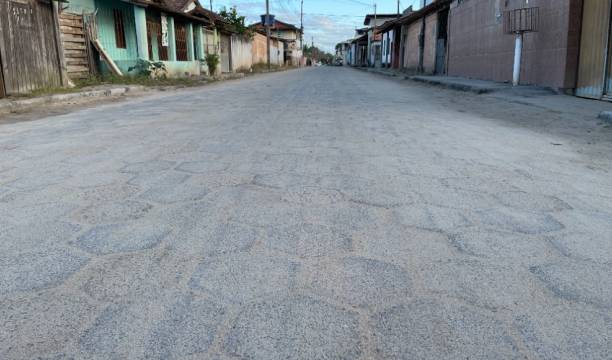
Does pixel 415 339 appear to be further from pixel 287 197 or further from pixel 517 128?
pixel 517 128

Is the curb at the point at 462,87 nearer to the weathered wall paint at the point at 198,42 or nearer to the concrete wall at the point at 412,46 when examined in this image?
the concrete wall at the point at 412,46

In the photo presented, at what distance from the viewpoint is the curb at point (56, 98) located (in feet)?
26.1

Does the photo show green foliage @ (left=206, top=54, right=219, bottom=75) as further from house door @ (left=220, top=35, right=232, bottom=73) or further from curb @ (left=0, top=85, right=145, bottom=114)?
curb @ (left=0, top=85, right=145, bottom=114)

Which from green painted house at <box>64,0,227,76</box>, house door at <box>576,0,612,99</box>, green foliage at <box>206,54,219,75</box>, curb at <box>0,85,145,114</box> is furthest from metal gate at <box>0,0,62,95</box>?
green foliage at <box>206,54,219,75</box>

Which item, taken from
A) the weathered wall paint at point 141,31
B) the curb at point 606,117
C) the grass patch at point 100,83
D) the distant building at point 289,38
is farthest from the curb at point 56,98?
the distant building at point 289,38

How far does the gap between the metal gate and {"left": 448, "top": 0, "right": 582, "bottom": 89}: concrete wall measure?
433 inches

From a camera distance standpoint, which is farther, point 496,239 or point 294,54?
point 294,54

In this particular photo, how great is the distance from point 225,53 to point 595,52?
24.2m

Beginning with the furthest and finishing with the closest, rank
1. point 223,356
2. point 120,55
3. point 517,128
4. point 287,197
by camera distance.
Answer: point 120,55 → point 517,128 → point 287,197 → point 223,356

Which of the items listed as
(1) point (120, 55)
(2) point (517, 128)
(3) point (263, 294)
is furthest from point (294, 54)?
(3) point (263, 294)

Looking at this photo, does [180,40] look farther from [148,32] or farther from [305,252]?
[305,252]

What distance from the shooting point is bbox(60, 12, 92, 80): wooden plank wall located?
518 inches

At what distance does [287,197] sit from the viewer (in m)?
3.03

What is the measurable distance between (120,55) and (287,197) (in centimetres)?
1540
